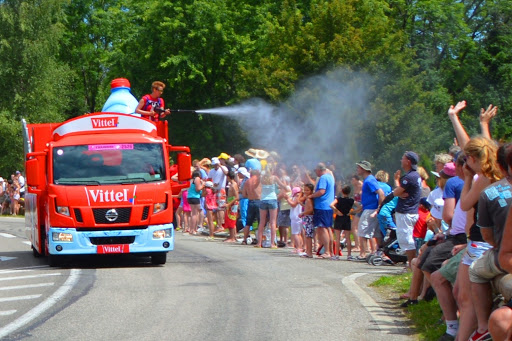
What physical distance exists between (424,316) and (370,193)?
26.8 ft

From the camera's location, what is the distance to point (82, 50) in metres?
71.4

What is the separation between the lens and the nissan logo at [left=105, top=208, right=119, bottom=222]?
636 inches

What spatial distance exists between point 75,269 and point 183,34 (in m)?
41.7

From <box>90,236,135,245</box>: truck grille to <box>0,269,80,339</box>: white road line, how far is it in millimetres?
1194

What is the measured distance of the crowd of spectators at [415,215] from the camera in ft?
24.5

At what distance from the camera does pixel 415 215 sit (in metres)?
14.9

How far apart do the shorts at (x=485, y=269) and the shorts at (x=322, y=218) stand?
11.1 m

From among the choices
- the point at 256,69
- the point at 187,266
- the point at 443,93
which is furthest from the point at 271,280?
the point at 443,93

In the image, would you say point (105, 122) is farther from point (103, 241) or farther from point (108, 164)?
point (103, 241)

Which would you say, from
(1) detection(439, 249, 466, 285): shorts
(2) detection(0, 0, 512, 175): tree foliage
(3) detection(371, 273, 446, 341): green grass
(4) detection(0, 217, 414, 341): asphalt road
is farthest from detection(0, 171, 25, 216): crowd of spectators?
(1) detection(439, 249, 466, 285): shorts

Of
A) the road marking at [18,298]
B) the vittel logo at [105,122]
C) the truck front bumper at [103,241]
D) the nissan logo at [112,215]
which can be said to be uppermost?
the vittel logo at [105,122]

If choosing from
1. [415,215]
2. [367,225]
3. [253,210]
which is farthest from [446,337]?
[253,210]

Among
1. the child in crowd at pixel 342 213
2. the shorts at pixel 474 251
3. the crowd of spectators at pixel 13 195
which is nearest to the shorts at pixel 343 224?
the child in crowd at pixel 342 213

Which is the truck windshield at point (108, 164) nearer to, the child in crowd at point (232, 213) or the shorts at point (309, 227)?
the shorts at point (309, 227)
